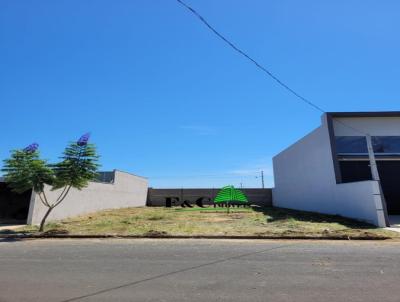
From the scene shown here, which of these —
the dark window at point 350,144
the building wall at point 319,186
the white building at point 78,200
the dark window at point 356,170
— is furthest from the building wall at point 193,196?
the dark window at point 350,144

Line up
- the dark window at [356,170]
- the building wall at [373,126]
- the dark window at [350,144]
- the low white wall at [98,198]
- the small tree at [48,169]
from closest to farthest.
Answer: the small tree at [48,169] < the low white wall at [98,198] < the building wall at [373,126] < the dark window at [350,144] < the dark window at [356,170]

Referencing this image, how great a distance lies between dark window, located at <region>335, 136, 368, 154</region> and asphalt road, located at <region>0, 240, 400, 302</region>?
11.2 meters

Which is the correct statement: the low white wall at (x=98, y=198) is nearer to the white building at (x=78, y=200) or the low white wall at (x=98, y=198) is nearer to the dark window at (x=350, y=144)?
the white building at (x=78, y=200)

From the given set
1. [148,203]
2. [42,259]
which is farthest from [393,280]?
[148,203]

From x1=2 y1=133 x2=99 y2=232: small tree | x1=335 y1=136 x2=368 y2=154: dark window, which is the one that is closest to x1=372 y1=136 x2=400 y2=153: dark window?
x1=335 y1=136 x2=368 y2=154: dark window

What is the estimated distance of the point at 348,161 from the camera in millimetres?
22688

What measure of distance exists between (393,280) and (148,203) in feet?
125

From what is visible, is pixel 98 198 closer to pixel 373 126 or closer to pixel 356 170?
pixel 356 170

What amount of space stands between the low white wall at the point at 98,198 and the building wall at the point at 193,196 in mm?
1354

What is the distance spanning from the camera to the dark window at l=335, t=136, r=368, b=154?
2216 cm

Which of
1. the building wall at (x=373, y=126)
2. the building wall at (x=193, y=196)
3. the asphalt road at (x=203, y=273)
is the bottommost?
the asphalt road at (x=203, y=273)

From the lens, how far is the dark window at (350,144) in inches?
872

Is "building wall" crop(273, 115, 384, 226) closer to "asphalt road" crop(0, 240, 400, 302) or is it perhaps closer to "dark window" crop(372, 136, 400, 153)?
"dark window" crop(372, 136, 400, 153)

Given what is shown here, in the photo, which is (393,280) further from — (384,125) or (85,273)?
(384,125)
